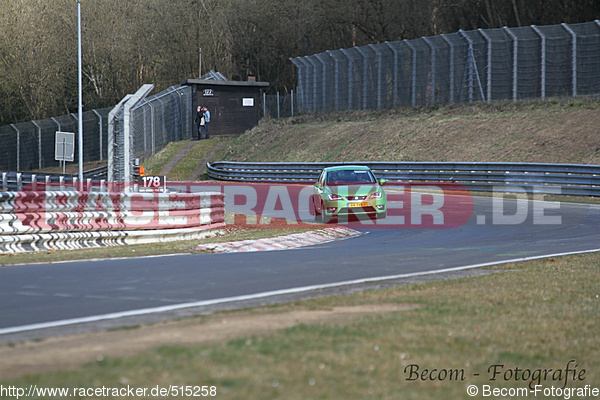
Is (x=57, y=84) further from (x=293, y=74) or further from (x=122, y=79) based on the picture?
(x=293, y=74)

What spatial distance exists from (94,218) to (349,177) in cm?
769

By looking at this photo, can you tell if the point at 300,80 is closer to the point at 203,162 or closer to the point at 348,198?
the point at 203,162

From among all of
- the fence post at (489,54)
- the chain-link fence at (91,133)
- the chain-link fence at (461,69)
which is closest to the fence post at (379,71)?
the chain-link fence at (461,69)

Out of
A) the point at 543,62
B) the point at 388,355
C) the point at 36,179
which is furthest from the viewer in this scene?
the point at 543,62

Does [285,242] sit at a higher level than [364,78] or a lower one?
lower

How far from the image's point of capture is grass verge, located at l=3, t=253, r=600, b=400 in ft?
16.2

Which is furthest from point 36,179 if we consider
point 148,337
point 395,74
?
point 148,337

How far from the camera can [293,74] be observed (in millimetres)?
68500

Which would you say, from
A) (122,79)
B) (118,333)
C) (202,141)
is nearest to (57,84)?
(122,79)

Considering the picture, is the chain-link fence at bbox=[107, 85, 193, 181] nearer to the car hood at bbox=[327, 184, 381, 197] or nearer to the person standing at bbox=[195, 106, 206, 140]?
the person standing at bbox=[195, 106, 206, 140]

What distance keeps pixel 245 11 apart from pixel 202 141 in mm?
19608

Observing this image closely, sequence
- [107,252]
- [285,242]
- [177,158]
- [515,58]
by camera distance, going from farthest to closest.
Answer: [177,158]
[515,58]
[285,242]
[107,252]

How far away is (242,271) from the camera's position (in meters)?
11.0

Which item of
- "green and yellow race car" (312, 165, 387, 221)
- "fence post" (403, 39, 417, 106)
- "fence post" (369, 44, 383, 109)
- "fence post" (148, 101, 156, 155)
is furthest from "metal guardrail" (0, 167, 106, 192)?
"fence post" (403, 39, 417, 106)
